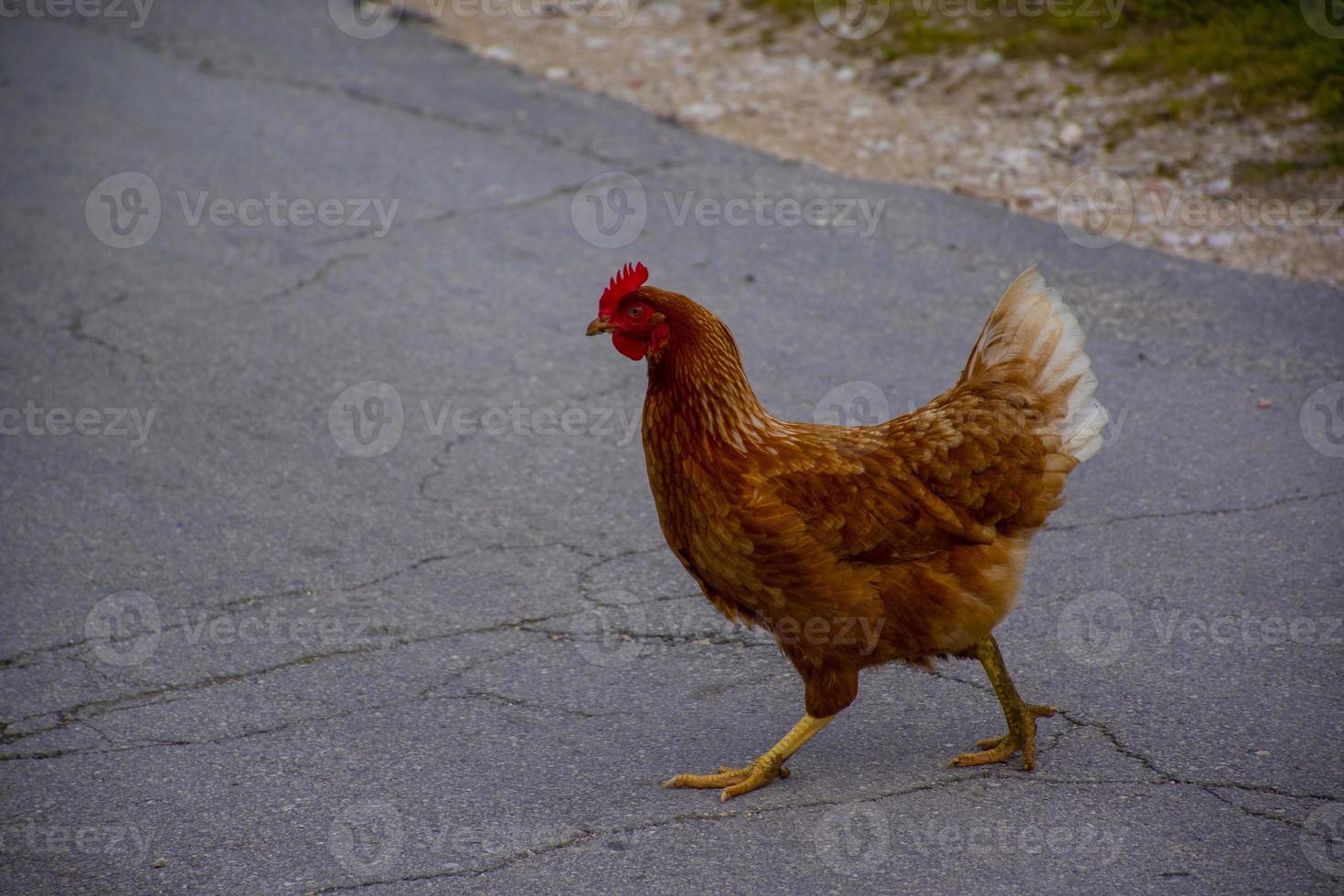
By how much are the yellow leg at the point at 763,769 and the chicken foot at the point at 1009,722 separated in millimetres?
483

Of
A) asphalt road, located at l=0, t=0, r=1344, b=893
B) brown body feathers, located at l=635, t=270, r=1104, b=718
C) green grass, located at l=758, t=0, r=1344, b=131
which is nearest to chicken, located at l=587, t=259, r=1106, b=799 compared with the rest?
brown body feathers, located at l=635, t=270, r=1104, b=718

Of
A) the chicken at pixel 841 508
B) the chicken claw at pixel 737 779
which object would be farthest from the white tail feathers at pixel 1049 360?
the chicken claw at pixel 737 779

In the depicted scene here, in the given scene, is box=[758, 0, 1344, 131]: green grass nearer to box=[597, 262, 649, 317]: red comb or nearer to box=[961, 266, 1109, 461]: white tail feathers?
box=[961, 266, 1109, 461]: white tail feathers

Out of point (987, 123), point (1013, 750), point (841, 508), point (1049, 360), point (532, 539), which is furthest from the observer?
point (987, 123)

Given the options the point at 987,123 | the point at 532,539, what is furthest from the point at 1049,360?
the point at 987,123

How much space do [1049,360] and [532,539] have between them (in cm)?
233

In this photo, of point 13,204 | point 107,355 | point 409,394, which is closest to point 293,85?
point 13,204

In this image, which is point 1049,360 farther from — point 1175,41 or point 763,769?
point 1175,41

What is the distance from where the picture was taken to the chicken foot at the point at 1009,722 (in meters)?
3.81

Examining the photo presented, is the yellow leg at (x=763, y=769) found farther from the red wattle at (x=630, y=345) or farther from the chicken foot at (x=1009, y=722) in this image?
the red wattle at (x=630, y=345)

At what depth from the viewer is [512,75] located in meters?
9.98

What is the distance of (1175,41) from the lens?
28.7ft

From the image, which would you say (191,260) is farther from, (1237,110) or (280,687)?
(1237,110)

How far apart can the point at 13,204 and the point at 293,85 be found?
8.40 ft
